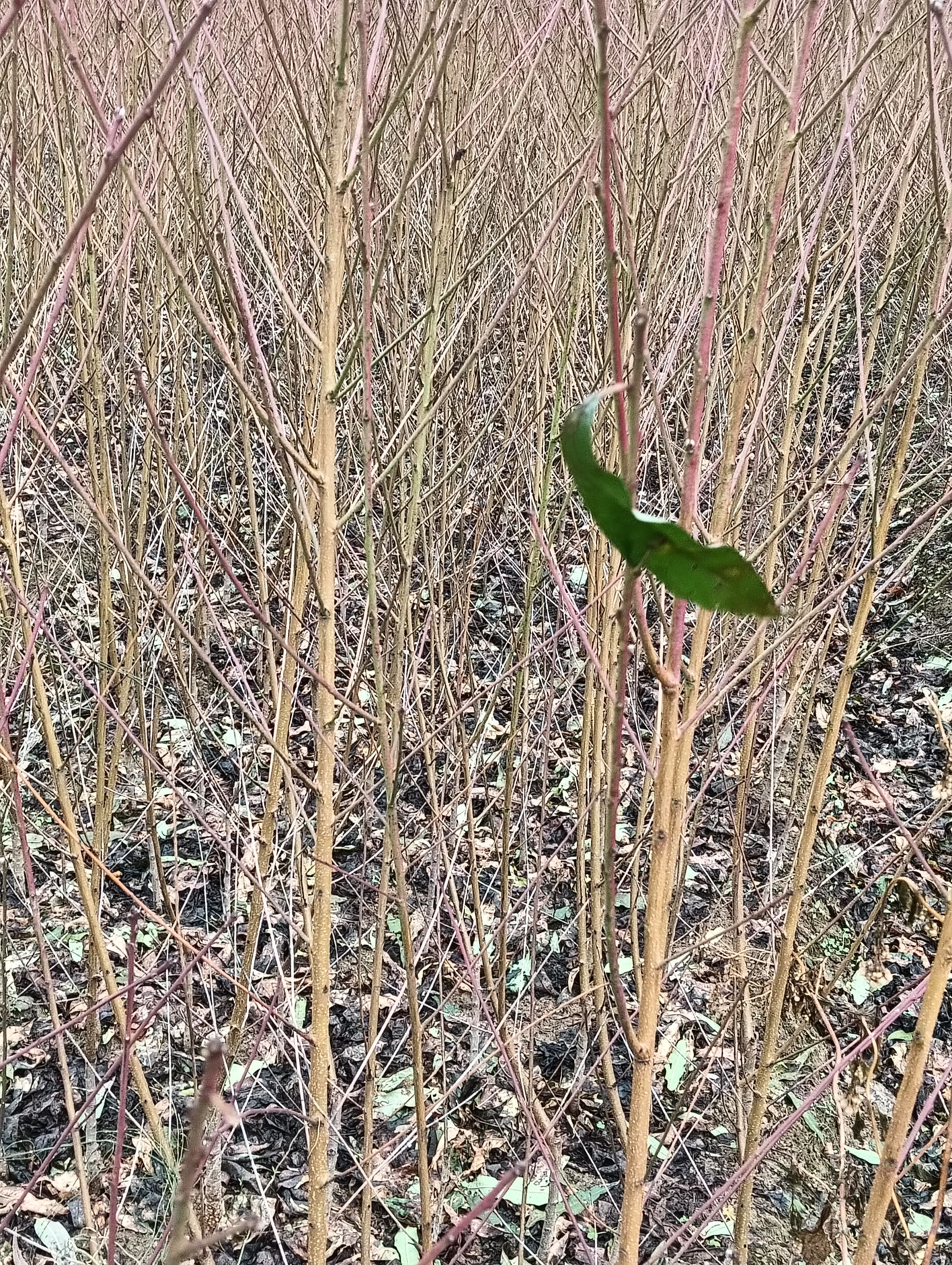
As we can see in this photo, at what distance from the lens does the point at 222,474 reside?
4285mm

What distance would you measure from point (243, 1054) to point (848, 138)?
7.73ft

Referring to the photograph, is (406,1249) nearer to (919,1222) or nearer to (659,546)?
(919,1222)

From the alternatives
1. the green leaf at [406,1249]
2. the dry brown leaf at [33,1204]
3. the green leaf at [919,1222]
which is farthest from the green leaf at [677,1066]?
the dry brown leaf at [33,1204]

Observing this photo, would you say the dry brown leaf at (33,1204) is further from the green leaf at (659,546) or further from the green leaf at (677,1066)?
the green leaf at (659,546)

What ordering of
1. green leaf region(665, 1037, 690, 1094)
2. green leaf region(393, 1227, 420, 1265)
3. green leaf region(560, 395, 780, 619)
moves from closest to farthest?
green leaf region(560, 395, 780, 619), green leaf region(393, 1227, 420, 1265), green leaf region(665, 1037, 690, 1094)

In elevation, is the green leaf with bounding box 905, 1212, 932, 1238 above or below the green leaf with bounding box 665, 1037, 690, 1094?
below

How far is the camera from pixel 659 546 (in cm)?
40

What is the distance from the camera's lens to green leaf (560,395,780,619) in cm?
39

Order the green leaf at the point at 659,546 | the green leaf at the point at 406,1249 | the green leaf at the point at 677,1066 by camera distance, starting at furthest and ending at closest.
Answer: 1. the green leaf at the point at 677,1066
2. the green leaf at the point at 406,1249
3. the green leaf at the point at 659,546

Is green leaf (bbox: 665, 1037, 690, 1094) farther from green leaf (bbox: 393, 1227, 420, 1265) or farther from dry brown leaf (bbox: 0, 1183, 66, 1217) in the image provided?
dry brown leaf (bbox: 0, 1183, 66, 1217)

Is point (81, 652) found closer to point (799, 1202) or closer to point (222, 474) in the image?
point (222, 474)

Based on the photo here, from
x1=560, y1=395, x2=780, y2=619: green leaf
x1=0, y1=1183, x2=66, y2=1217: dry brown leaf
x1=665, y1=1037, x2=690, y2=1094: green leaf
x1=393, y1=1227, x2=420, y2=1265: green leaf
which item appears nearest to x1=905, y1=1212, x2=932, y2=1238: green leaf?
x1=665, y1=1037, x2=690, y2=1094: green leaf

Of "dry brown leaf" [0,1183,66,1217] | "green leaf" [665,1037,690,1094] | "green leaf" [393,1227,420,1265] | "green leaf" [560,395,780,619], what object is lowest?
"green leaf" [393,1227,420,1265]

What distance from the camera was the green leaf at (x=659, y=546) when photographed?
39 cm
